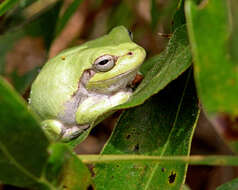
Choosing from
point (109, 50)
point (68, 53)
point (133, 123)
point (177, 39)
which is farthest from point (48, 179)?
point (68, 53)

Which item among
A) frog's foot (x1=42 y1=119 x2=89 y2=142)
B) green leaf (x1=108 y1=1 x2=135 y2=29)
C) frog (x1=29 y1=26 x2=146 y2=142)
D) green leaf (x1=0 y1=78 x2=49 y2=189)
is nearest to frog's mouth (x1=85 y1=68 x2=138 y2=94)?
frog (x1=29 y1=26 x2=146 y2=142)

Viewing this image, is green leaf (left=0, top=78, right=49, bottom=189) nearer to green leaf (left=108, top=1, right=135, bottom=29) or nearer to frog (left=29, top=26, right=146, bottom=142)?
frog (left=29, top=26, right=146, bottom=142)

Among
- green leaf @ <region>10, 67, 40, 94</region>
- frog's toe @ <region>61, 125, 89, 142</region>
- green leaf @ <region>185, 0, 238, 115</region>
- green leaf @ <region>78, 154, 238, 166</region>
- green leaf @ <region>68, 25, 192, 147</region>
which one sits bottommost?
green leaf @ <region>10, 67, 40, 94</region>

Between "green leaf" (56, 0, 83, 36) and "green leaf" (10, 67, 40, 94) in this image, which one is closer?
"green leaf" (56, 0, 83, 36)

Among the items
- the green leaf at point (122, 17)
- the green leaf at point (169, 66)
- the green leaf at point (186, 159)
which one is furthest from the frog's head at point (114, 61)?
the green leaf at point (122, 17)

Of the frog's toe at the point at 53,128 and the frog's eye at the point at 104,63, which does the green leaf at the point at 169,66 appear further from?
the frog's toe at the point at 53,128

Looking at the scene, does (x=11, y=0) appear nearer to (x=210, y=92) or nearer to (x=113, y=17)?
(x=210, y=92)
